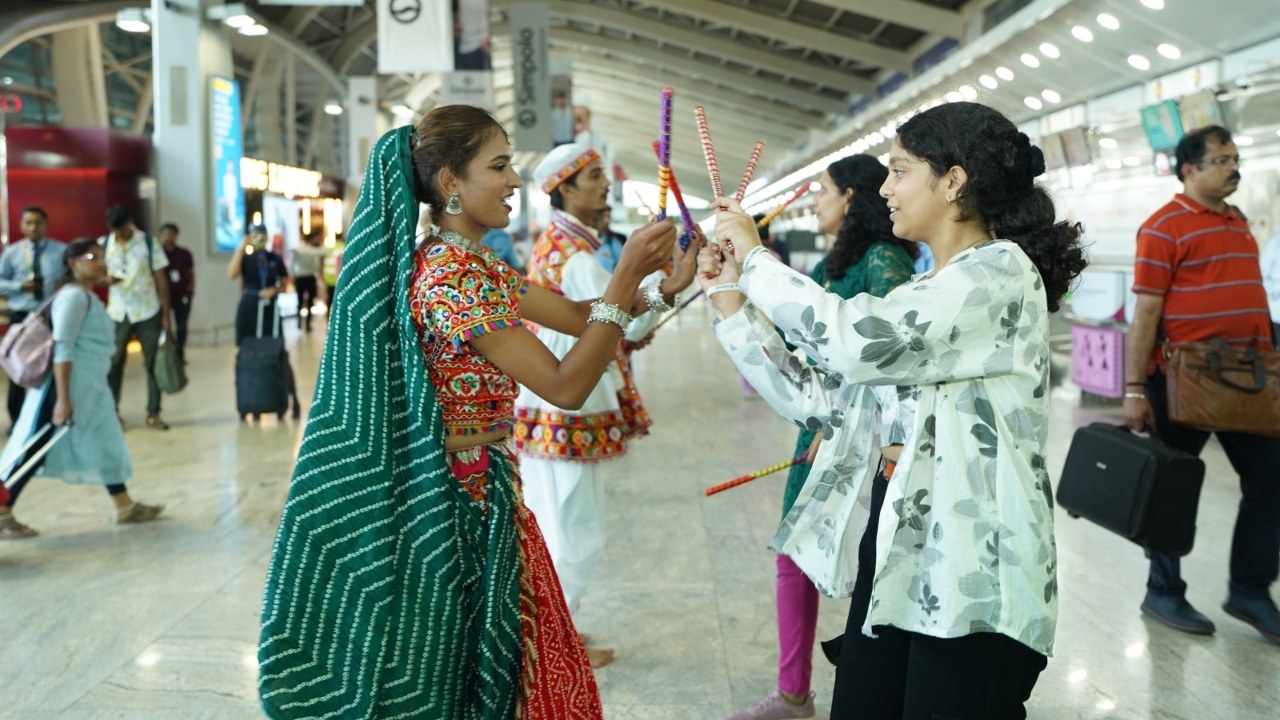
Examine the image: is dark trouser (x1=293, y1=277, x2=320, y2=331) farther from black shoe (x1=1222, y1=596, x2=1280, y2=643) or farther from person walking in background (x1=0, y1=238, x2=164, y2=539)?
black shoe (x1=1222, y1=596, x2=1280, y2=643)

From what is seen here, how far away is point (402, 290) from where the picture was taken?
1712mm

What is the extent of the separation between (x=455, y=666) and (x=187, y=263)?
9355mm

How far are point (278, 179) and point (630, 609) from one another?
50.1 ft

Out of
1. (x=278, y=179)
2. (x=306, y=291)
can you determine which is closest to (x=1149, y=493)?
(x=306, y=291)

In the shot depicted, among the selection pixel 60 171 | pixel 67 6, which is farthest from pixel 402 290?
pixel 67 6

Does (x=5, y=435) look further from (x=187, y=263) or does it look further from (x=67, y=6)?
(x=67, y=6)

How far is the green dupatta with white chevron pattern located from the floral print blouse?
0.61 metres

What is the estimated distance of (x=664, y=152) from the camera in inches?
75.3

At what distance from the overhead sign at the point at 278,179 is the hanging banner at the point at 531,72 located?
507cm

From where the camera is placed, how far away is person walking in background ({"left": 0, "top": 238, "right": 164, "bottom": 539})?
4477mm

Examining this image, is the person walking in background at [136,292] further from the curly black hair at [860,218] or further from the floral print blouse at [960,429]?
the floral print blouse at [960,429]

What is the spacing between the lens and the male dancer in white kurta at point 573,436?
3.14m

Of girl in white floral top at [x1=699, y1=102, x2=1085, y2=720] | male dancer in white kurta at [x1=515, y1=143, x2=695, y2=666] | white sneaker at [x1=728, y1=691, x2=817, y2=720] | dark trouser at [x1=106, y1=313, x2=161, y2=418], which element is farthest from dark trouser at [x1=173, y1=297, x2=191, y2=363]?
girl in white floral top at [x1=699, y1=102, x2=1085, y2=720]

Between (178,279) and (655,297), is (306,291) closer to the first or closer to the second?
(178,279)
